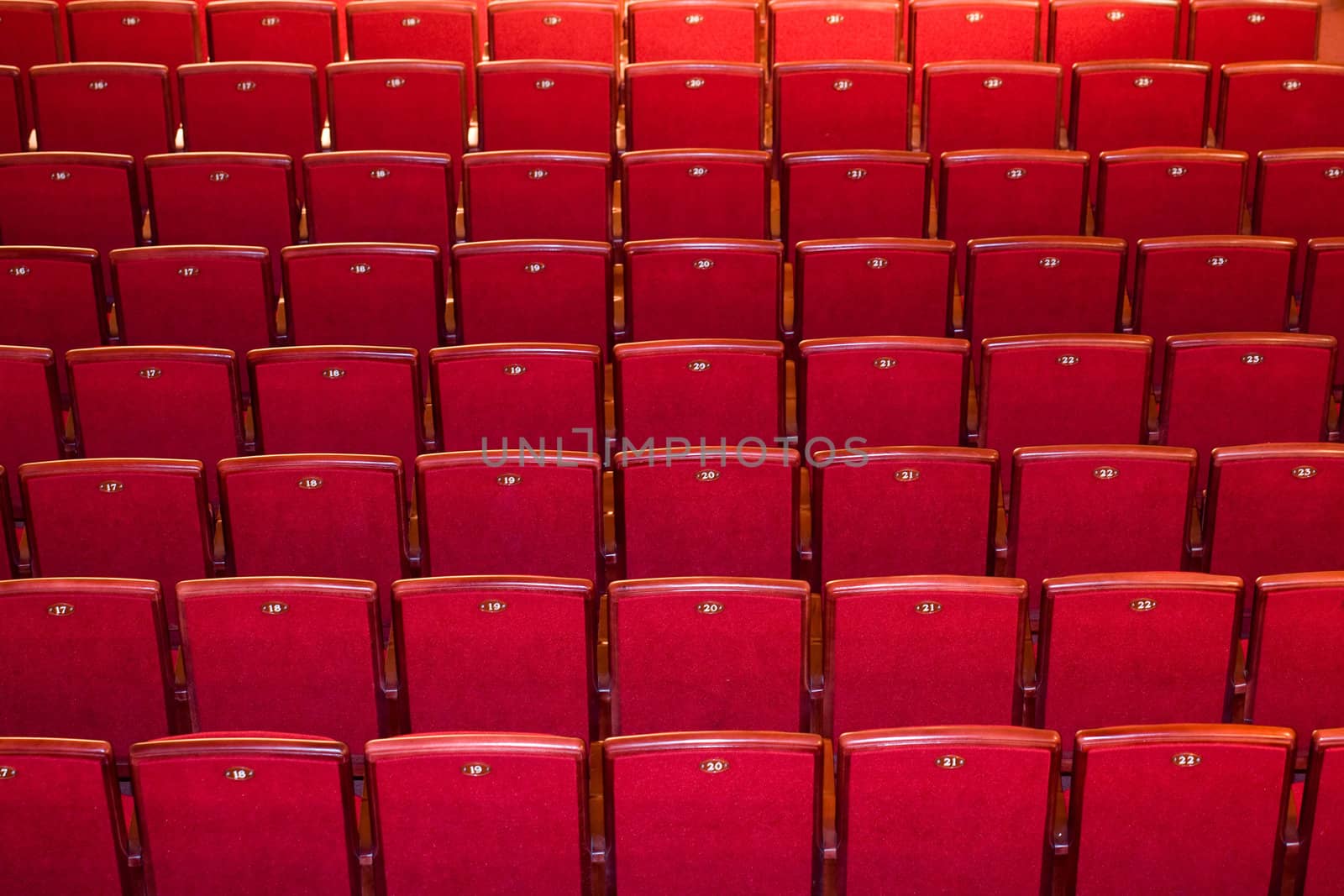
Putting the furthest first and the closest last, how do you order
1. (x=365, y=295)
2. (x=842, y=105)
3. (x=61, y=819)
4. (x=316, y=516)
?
1. (x=842, y=105)
2. (x=365, y=295)
3. (x=316, y=516)
4. (x=61, y=819)

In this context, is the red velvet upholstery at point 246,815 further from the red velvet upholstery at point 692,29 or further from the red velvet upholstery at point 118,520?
the red velvet upholstery at point 692,29

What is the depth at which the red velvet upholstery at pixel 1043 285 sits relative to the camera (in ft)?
2.41

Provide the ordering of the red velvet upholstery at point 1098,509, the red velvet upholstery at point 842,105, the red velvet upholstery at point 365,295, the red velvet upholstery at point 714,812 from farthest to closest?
the red velvet upholstery at point 842,105, the red velvet upholstery at point 365,295, the red velvet upholstery at point 1098,509, the red velvet upholstery at point 714,812

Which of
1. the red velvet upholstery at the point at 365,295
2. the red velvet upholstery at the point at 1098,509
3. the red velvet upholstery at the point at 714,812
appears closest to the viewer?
the red velvet upholstery at the point at 714,812

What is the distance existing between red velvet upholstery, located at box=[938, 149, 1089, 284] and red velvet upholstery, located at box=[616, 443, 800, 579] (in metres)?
0.25

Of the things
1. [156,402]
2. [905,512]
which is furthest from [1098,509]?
[156,402]

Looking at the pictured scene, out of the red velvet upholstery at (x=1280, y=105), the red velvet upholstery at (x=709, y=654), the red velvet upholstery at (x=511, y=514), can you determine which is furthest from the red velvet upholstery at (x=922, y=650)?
the red velvet upholstery at (x=1280, y=105)

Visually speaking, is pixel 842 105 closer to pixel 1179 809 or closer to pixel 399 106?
pixel 399 106

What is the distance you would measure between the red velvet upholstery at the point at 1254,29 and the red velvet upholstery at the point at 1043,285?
0.25m

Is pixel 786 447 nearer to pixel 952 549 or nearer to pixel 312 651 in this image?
pixel 952 549

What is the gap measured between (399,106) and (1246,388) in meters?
0.47

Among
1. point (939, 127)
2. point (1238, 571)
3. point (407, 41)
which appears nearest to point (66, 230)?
point (407, 41)

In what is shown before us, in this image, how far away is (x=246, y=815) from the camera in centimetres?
47

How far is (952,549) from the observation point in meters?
0.62
